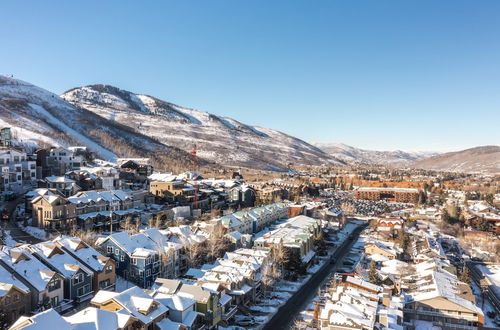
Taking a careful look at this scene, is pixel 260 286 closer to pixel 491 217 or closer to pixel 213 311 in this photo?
pixel 213 311

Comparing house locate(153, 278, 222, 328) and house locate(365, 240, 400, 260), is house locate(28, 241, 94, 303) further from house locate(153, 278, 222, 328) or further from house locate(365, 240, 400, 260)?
house locate(365, 240, 400, 260)

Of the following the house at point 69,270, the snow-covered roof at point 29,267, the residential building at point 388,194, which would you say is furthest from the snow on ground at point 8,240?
the residential building at point 388,194

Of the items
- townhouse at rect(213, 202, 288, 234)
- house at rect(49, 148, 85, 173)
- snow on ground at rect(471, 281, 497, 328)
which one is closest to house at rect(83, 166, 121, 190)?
house at rect(49, 148, 85, 173)

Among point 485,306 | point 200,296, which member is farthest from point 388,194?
point 200,296

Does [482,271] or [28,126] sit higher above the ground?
[28,126]

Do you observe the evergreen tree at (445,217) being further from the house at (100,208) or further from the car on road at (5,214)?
the car on road at (5,214)

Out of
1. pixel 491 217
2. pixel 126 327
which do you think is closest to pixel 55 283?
pixel 126 327

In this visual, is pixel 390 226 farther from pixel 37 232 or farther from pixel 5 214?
pixel 5 214

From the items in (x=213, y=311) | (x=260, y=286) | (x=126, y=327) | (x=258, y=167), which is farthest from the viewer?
(x=258, y=167)
